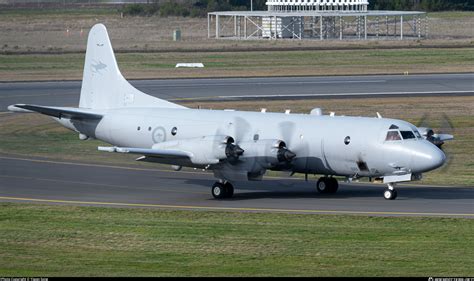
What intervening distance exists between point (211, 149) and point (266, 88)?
39660 mm

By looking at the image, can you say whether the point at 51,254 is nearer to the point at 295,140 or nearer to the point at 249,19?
the point at 295,140

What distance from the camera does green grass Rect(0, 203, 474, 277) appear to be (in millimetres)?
25547

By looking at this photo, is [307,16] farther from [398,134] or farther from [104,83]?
[398,134]

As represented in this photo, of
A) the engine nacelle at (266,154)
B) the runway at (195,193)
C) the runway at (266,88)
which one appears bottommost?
the runway at (195,193)

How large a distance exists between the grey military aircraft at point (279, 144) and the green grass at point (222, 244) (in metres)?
2.93

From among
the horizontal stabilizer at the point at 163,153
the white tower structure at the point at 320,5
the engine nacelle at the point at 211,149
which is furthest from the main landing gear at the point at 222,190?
the white tower structure at the point at 320,5

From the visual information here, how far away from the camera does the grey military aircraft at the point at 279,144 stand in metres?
35.2

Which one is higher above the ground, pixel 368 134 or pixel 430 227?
pixel 368 134

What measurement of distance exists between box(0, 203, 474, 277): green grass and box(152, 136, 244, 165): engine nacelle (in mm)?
2628

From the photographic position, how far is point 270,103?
6644cm

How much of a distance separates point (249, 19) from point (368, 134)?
349ft

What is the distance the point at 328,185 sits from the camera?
125ft

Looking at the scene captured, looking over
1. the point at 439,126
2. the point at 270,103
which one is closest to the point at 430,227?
the point at 439,126

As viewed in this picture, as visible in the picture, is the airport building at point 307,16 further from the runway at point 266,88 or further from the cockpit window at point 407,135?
the cockpit window at point 407,135
